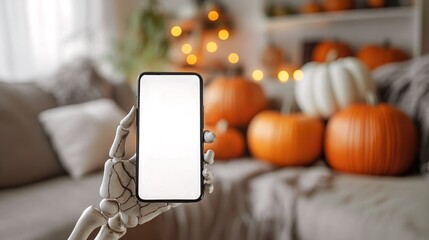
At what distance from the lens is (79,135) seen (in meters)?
1.51

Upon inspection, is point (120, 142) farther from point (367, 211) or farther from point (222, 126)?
point (222, 126)

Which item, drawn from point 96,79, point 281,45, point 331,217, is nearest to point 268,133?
point 331,217

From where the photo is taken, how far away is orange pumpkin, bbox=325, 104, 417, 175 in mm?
1388

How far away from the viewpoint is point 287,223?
49.4 inches

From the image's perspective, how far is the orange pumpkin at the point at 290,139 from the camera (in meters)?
1.51

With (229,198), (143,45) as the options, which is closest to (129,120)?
(229,198)

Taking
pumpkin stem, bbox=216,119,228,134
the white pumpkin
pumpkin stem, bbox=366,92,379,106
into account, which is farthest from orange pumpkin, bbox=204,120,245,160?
pumpkin stem, bbox=366,92,379,106

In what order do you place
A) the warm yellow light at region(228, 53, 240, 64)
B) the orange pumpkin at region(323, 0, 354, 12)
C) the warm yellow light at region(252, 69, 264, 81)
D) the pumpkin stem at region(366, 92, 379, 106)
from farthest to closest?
the warm yellow light at region(228, 53, 240, 64) → the warm yellow light at region(252, 69, 264, 81) → the orange pumpkin at region(323, 0, 354, 12) → the pumpkin stem at region(366, 92, 379, 106)

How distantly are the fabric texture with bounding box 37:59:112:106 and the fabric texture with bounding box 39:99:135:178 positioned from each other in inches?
3.5

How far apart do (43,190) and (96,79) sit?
0.58 metres

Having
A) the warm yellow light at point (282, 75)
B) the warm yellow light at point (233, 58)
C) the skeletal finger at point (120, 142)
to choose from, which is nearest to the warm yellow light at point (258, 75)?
the warm yellow light at point (282, 75)

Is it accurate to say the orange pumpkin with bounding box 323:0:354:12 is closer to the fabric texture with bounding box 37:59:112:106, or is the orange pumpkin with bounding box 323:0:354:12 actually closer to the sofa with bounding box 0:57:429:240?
the sofa with bounding box 0:57:429:240

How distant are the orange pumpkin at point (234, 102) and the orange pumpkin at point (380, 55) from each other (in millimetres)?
1109

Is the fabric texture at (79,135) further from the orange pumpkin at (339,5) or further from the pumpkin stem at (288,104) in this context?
the orange pumpkin at (339,5)
